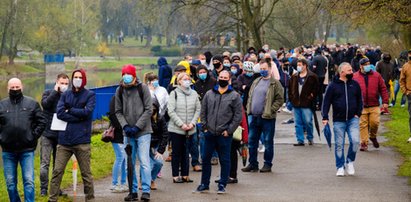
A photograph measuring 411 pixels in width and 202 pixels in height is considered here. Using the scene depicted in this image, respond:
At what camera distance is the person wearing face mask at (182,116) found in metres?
14.1

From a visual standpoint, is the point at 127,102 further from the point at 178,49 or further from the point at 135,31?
the point at 135,31

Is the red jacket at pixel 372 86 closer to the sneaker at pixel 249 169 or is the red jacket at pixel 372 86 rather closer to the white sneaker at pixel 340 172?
the white sneaker at pixel 340 172

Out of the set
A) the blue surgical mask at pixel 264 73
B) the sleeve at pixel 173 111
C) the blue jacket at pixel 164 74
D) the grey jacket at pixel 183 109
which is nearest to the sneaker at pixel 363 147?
the blue surgical mask at pixel 264 73

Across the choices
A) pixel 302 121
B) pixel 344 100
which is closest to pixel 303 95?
pixel 302 121

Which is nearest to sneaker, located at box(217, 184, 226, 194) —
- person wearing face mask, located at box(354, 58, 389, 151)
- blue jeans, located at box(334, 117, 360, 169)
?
blue jeans, located at box(334, 117, 360, 169)

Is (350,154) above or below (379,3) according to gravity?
below

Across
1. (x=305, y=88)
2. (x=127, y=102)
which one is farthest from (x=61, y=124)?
(x=305, y=88)

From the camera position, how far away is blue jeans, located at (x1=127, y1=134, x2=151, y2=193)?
12633 mm

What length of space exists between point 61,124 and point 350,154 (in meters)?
5.17

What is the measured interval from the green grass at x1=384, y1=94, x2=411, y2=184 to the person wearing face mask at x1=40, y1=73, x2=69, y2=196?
549cm

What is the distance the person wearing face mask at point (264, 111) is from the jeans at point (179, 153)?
1495mm

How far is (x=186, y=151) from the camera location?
14.3m

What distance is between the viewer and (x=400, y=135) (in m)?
20.6

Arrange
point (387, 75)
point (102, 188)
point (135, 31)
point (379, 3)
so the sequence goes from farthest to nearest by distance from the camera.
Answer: point (135, 31) → point (387, 75) → point (379, 3) → point (102, 188)
